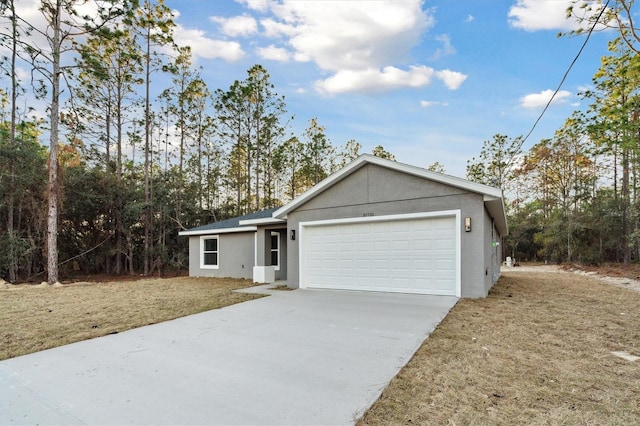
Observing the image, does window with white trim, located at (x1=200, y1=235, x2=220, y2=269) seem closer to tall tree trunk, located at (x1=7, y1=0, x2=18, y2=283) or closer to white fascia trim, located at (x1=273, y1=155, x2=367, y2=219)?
white fascia trim, located at (x1=273, y1=155, x2=367, y2=219)

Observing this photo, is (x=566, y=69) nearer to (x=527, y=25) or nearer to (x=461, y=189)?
(x=527, y=25)

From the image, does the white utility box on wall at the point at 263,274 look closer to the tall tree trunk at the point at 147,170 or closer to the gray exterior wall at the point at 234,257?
the gray exterior wall at the point at 234,257

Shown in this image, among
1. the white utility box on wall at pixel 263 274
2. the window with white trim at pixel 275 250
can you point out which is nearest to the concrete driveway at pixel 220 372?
the white utility box on wall at pixel 263 274

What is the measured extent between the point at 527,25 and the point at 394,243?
742 centimetres

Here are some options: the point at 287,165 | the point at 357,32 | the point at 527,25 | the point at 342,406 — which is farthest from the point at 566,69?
the point at 287,165

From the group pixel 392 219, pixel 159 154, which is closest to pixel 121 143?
pixel 159 154

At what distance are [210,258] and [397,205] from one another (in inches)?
369

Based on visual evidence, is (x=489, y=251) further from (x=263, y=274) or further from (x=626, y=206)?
(x=626, y=206)

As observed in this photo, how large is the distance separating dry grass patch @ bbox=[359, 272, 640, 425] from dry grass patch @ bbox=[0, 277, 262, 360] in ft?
14.8

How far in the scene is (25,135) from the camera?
1499cm

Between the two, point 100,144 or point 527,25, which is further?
point 100,144

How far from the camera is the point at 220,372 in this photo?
10.8ft

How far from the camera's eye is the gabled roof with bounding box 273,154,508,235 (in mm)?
7093

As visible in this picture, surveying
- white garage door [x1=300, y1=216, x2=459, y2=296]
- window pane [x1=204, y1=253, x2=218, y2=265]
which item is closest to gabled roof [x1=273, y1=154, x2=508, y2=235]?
white garage door [x1=300, y1=216, x2=459, y2=296]
